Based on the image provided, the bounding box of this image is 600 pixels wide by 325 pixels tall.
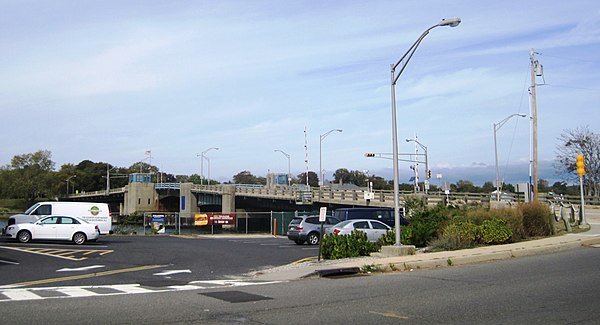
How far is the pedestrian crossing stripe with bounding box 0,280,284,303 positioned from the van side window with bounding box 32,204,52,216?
66.7 ft

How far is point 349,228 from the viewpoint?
1000 inches

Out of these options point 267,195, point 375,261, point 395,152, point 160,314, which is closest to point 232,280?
point 375,261

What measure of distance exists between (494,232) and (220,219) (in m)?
30.0

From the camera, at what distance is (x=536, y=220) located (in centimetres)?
2366

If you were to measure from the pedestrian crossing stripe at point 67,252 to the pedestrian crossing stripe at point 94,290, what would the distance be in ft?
27.1

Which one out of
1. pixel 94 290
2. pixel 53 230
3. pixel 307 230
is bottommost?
pixel 94 290

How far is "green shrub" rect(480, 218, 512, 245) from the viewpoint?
68.3 ft

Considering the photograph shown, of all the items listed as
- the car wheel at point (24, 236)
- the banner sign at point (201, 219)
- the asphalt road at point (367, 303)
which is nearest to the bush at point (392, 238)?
the asphalt road at point (367, 303)

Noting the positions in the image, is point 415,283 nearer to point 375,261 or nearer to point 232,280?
point 375,261

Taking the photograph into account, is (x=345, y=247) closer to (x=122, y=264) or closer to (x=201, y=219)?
(x=122, y=264)

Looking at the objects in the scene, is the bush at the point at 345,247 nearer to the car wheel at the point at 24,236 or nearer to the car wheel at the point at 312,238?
the car wheel at the point at 312,238

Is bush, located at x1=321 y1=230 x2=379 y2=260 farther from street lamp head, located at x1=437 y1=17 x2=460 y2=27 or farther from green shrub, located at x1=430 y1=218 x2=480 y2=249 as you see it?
street lamp head, located at x1=437 y1=17 x2=460 y2=27

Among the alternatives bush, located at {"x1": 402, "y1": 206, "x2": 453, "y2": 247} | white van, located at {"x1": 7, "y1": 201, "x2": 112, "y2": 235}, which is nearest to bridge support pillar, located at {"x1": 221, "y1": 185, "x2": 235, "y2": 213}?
white van, located at {"x1": 7, "y1": 201, "x2": 112, "y2": 235}

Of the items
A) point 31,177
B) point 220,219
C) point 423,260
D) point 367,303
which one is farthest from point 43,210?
point 31,177
